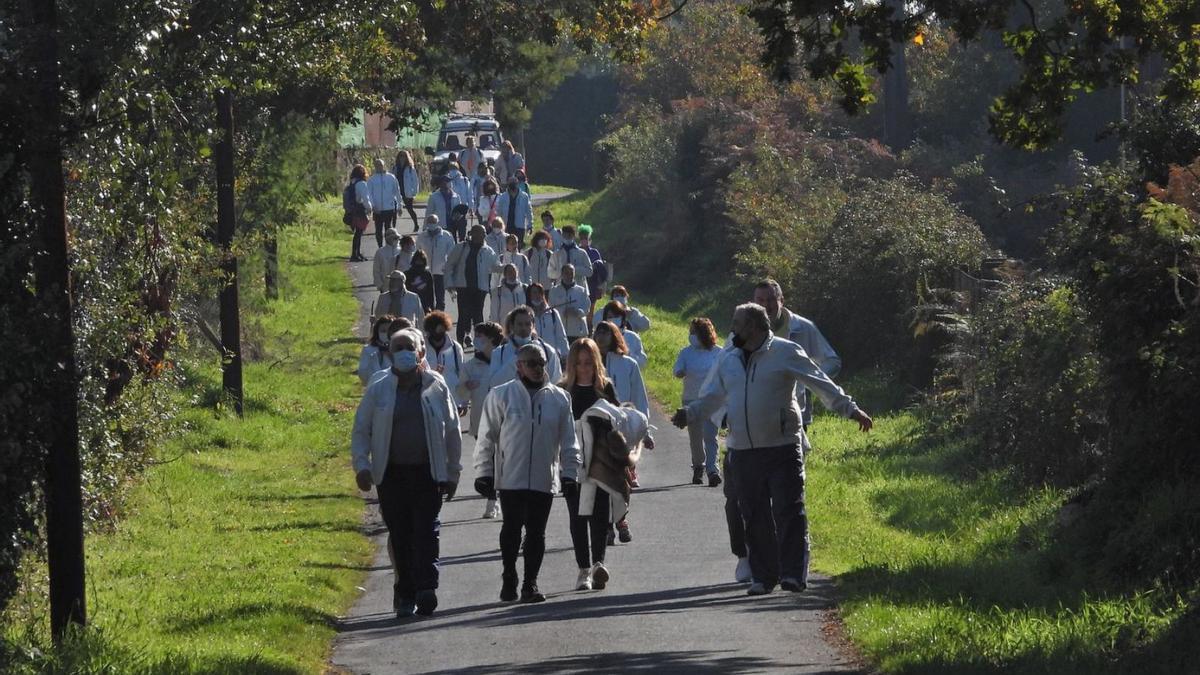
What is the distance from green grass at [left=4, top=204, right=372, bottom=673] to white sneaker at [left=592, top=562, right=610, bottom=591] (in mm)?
1717

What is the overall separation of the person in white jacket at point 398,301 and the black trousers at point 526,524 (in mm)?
9582

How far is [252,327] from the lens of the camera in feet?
92.0

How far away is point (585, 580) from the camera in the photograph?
1298 centimetres

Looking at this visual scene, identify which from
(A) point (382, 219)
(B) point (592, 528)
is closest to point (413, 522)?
(B) point (592, 528)

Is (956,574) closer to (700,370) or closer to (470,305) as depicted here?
(700,370)

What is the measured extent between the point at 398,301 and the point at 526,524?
979 centimetres

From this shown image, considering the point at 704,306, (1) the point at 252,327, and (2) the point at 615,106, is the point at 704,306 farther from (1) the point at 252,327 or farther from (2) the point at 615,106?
(2) the point at 615,106

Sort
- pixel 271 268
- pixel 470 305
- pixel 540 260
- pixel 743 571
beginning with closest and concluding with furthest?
pixel 743 571
pixel 470 305
pixel 540 260
pixel 271 268

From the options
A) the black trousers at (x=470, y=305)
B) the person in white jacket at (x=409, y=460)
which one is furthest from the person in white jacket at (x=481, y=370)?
the black trousers at (x=470, y=305)

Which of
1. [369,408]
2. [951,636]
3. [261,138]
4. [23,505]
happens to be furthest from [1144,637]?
[261,138]

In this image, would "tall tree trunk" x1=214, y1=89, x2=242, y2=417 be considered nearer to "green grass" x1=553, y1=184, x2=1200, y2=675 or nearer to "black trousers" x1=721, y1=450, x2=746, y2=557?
"green grass" x1=553, y1=184, x2=1200, y2=675

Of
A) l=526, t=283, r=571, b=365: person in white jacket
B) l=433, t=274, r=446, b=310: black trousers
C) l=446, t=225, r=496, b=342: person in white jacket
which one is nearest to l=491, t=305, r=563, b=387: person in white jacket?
l=526, t=283, r=571, b=365: person in white jacket

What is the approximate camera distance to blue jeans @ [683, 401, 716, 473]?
58.1ft

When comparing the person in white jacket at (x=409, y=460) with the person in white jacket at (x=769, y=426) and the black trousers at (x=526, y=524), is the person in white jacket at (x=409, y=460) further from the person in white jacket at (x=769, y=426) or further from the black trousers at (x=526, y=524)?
the person in white jacket at (x=769, y=426)
